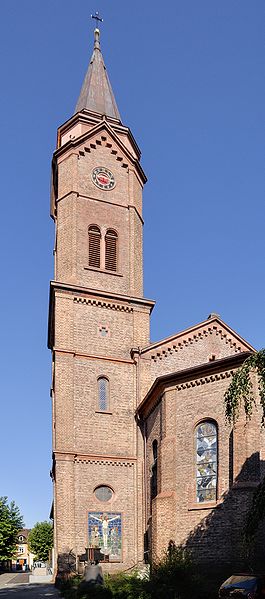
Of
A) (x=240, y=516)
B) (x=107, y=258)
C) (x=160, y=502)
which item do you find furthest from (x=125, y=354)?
(x=240, y=516)

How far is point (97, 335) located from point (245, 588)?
16401 millimetres

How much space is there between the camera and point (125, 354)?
30969 millimetres

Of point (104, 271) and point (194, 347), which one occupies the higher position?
point (104, 271)

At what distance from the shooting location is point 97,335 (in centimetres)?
3059

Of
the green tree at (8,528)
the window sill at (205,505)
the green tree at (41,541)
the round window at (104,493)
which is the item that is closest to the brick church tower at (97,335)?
the round window at (104,493)

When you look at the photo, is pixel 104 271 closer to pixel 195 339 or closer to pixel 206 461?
pixel 195 339

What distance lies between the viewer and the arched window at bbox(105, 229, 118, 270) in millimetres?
32719

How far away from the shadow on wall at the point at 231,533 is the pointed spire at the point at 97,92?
23366mm

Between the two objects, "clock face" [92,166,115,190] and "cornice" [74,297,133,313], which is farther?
"clock face" [92,166,115,190]

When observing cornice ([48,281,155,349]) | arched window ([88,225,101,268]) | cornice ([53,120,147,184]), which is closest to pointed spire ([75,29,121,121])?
cornice ([53,120,147,184])

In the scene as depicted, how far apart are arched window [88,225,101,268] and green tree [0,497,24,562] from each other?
118ft

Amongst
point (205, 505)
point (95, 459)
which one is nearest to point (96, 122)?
point (95, 459)

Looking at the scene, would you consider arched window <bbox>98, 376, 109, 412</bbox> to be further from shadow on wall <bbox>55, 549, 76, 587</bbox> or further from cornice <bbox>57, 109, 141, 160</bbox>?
cornice <bbox>57, 109, 141, 160</bbox>

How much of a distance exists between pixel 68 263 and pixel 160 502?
41.9 feet
